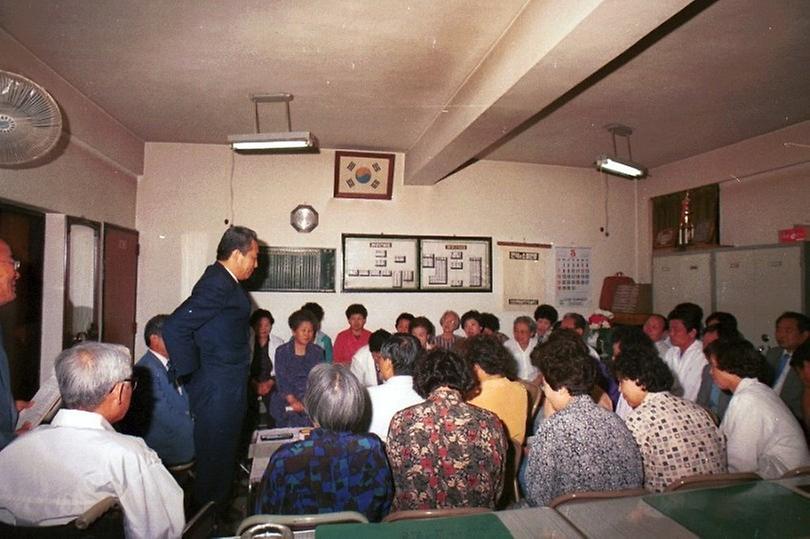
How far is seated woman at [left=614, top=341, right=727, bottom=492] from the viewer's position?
1867 mm

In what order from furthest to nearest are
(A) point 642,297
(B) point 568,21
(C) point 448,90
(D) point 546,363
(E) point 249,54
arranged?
(A) point 642,297
(C) point 448,90
(E) point 249,54
(B) point 568,21
(D) point 546,363

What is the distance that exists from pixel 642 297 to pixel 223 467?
4986 mm

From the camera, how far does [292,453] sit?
5.44ft

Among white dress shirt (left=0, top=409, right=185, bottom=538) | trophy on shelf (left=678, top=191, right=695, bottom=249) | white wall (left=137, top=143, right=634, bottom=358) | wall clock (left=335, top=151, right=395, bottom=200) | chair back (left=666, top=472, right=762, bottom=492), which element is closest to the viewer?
white dress shirt (left=0, top=409, right=185, bottom=538)

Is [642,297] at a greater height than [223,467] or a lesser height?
greater

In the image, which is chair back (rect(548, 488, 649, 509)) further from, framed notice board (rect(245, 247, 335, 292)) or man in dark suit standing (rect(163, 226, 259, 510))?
framed notice board (rect(245, 247, 335, 292))

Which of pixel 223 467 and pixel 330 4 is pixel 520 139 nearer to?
pixel 330 4

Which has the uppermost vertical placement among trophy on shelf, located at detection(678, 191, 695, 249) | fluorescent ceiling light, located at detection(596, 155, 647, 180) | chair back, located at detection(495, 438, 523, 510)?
fluorescent ceiling light, located at detection(596, 155, 647, 180)

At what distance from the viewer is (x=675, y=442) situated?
1878 mm

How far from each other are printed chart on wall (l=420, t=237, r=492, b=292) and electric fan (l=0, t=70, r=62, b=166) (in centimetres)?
363

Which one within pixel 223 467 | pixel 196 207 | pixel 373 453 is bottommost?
pixel 223 467

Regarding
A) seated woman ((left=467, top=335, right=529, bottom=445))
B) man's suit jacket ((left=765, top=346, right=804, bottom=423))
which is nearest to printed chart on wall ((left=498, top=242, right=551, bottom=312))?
man's suit jacket ((left=765, top=346, right=804, bottom=423))

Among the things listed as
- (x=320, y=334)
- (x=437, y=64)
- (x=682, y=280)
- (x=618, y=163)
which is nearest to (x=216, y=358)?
(x=437, y=64)

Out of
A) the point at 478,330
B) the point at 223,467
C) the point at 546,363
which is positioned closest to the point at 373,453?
the point at 546,363
